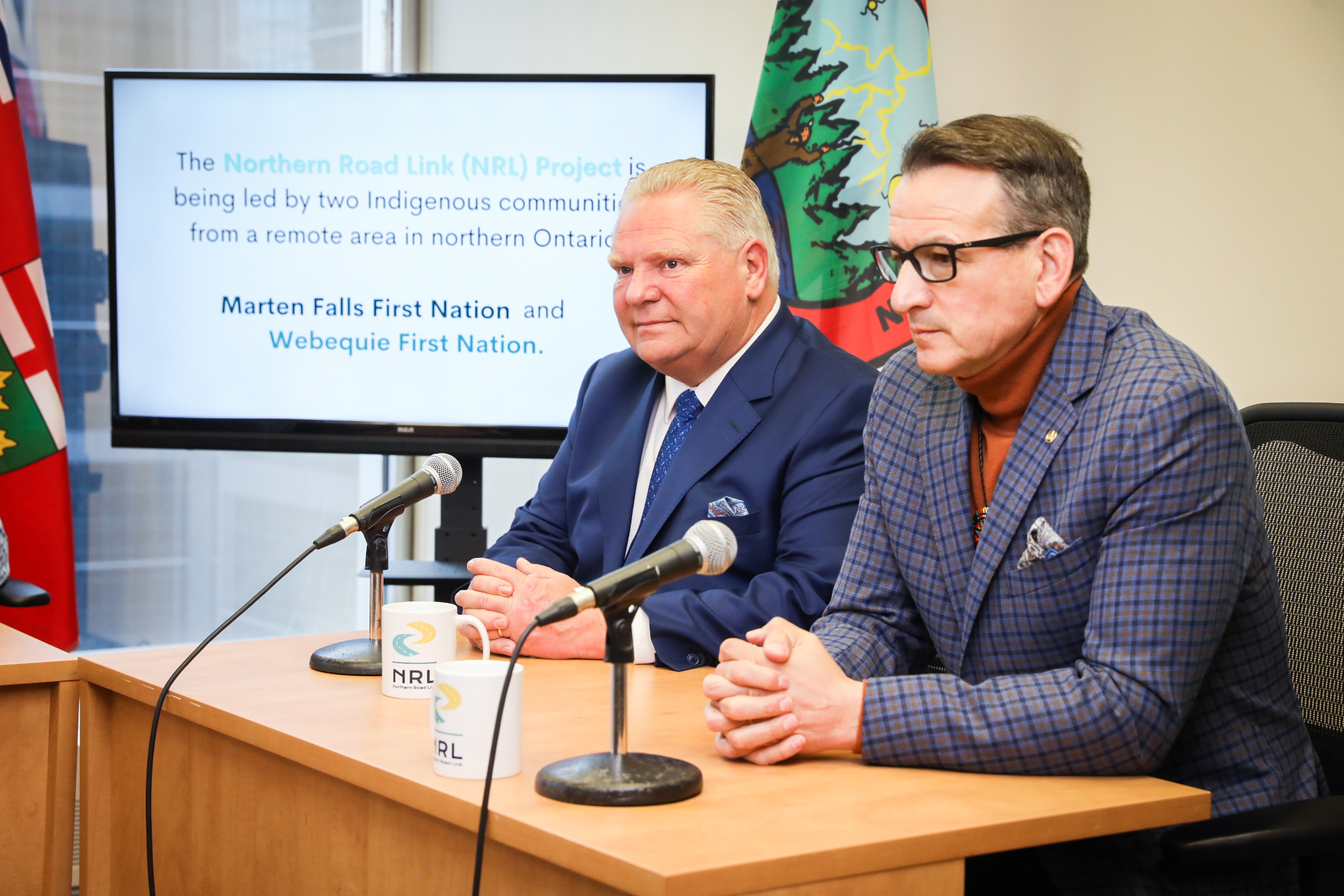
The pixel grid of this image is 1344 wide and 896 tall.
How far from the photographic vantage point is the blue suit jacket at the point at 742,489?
5.64 feet

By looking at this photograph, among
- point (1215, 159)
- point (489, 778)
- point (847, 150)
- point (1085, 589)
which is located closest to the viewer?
point (489, 778)

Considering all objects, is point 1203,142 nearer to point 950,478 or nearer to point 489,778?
point 950,478

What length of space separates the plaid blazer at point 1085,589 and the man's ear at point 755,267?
1.52 feet

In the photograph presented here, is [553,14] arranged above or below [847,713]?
above

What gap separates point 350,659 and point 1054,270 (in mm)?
1024

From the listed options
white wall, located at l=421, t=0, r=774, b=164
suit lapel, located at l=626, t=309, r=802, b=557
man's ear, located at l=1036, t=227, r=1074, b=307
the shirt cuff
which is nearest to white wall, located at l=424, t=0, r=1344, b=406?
white wall, located at l=421, t=0, r=774, b=164

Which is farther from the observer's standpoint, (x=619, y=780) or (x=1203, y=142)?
(x=1203, y=142)

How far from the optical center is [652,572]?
106 centimetres

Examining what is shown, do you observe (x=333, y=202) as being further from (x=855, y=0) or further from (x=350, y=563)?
(x=350, y=563)

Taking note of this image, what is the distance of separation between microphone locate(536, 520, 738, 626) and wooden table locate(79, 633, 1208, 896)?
176 millimetres

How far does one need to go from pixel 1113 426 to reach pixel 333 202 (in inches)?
75.9

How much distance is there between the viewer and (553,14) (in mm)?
3619

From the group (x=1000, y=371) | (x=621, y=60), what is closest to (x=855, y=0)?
(x=621, y=60)

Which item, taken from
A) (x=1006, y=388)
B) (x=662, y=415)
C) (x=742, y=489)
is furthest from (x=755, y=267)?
(x=1006, y=388)
